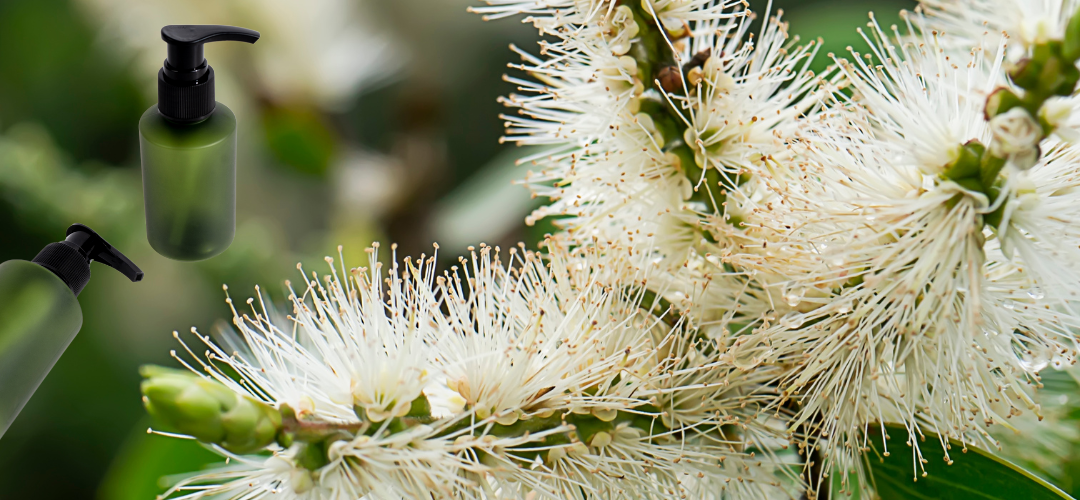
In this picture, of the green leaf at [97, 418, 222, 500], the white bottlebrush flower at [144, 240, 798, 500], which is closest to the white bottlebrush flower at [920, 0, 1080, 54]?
the white bottlebrush flower at [144, 240, 798, 500]

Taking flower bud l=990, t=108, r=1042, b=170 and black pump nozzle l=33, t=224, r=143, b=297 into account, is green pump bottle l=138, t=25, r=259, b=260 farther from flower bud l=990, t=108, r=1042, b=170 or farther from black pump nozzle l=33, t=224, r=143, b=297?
flower bud l=990, t=108, r=1042, b=170

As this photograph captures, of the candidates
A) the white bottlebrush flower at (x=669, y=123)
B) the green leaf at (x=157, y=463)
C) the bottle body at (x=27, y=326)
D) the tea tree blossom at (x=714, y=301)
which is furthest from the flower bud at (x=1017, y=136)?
the green leaf at (x=157, y=463)

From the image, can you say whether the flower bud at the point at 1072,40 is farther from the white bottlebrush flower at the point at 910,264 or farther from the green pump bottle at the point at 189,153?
the green pump bottle at the point at 189,153

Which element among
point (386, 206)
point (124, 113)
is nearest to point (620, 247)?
point (386, 206)

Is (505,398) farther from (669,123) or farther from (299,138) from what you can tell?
(299,138)

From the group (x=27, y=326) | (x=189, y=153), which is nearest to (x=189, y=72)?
(x=189, y=153)
